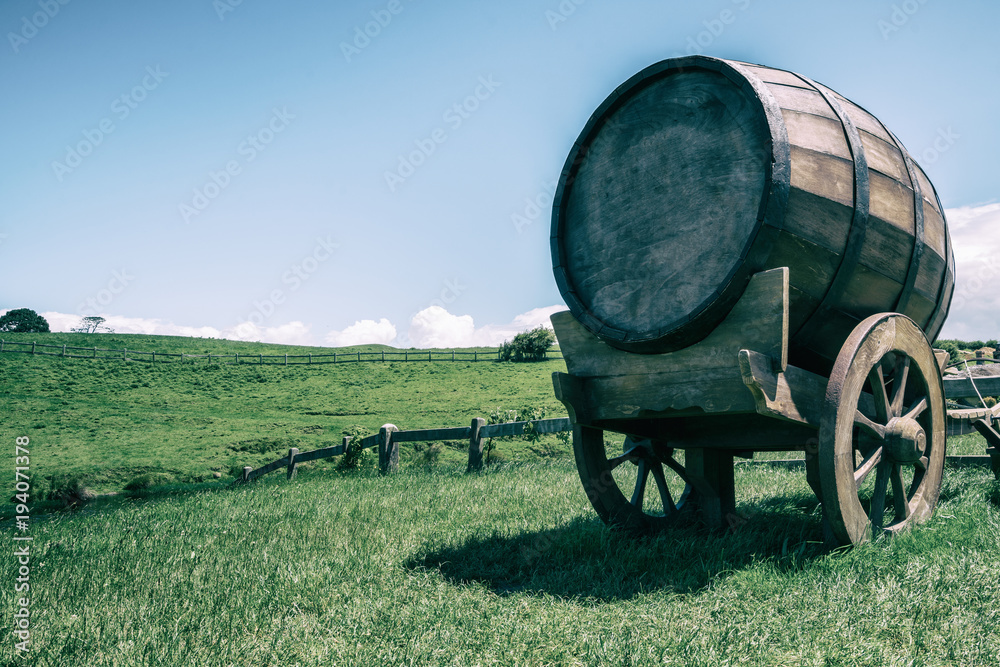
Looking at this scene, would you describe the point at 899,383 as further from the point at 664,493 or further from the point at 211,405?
the point at 211,405

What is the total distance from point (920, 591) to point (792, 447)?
133 centimetres

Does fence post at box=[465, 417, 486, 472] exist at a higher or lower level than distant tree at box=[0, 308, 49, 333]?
lower

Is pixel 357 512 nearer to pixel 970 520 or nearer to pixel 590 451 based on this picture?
pixel 590 451

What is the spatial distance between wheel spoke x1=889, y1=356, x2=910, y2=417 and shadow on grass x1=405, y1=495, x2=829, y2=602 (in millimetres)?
980

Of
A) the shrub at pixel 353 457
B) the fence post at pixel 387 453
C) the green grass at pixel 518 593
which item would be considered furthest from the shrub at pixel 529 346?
the green grass at pixel 518 593

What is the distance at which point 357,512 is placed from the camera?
5461 mm

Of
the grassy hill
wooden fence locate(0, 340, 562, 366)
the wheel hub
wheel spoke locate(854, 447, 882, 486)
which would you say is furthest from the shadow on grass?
wooden fence locate(0, 340, 562, 366)

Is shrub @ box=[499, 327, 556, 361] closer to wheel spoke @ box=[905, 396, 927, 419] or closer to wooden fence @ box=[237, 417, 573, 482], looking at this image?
wooden fence @ box=[237, 417, 573, 482]

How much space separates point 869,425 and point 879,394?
261 mm

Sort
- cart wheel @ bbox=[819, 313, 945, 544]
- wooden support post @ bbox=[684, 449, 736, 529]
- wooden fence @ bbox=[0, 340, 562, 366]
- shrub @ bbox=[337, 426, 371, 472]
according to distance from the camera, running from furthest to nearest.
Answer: wooden fence @ bbox=[0, 340, 562, 366]
shrub @ bbox=[337, 426, 371, 472]
wooden support post @ bbox=[684, 449, 736, 529]
cart wheel @ bbox=[819, 313, 945, 544]

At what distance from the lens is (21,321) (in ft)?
254

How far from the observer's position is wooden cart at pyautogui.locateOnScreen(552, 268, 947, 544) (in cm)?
308

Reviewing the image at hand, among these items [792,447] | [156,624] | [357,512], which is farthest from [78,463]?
[792,447]

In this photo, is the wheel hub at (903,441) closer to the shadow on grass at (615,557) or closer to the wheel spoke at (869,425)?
the wheel spoke at (869,425)
